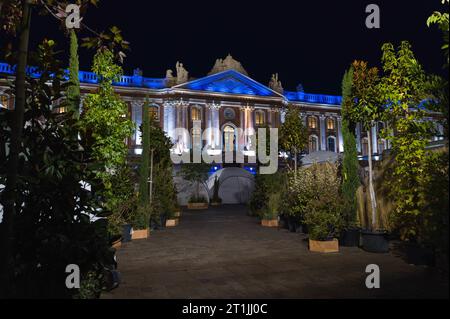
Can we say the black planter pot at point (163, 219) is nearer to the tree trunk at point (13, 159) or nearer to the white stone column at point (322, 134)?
the tree trunk at point (13, 159)

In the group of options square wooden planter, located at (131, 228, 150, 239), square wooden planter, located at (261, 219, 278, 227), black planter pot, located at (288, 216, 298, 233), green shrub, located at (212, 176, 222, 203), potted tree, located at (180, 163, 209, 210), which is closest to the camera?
square wooden planter, located at (131, 228, 150, 239)

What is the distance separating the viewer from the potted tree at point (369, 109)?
8.25m

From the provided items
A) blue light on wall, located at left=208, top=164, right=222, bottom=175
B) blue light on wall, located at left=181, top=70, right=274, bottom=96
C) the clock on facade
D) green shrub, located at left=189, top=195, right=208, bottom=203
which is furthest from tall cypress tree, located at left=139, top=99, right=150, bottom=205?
the clock on facade

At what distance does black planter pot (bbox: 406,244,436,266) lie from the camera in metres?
6.72

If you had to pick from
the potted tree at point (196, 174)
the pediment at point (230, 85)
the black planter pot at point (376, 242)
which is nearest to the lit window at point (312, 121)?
the pediment at point (230, 85)

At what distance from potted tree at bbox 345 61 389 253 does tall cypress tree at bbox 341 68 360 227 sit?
0.84 ft

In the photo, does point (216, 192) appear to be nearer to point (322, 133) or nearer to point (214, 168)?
point (214, 168)

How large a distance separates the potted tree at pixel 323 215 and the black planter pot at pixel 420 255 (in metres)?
1.87

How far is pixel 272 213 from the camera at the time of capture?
13.9 m

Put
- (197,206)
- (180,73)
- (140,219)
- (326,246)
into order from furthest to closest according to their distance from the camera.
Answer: (180,73), (197,206), (140,219), (326,246)

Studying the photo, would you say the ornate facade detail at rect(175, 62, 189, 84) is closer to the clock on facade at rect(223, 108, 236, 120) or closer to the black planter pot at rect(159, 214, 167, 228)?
the clock on facade at rect(223, 108, 236, 120)

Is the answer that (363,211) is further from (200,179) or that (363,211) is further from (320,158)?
(200,179)

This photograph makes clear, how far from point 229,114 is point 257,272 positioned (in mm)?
37454

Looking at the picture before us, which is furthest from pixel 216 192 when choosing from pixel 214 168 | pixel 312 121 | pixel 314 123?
pixel 314 123
